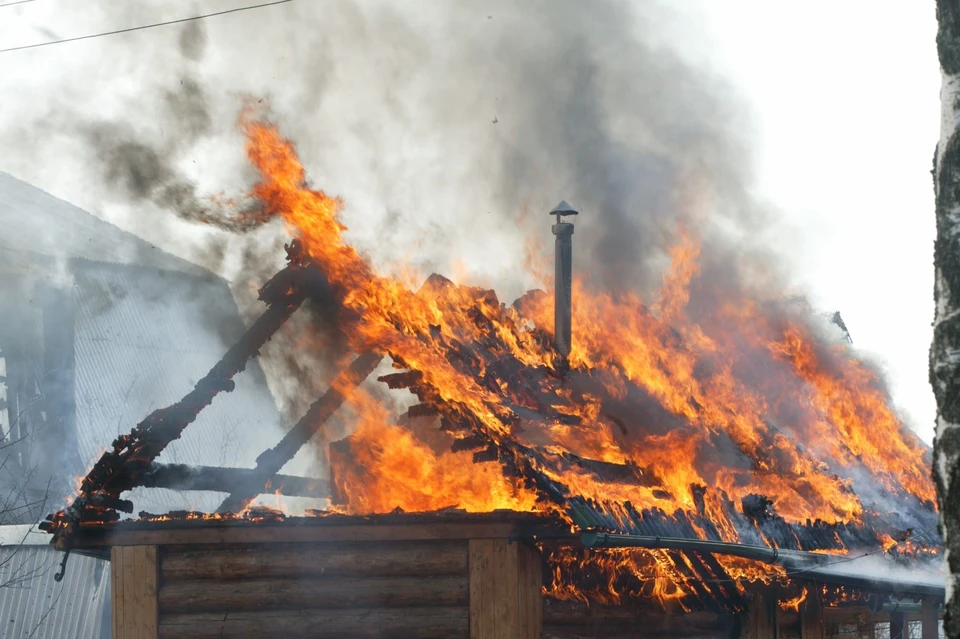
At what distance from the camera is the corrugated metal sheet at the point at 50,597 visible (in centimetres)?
1856

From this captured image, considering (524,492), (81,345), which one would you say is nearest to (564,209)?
(524,492)

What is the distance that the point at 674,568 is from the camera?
34.5 ft

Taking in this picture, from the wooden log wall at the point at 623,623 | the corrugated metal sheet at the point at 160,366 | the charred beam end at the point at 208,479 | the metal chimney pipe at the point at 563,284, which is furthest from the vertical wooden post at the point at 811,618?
the corrugated metal sheet at the point at 160,366

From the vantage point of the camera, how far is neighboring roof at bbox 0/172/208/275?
934 inches

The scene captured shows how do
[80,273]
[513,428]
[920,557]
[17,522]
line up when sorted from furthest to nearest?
[80,273] → [17,522] → [920,557] → [513,428]

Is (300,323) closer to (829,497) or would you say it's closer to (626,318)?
(626,318)

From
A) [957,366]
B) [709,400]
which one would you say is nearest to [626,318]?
[709,400]

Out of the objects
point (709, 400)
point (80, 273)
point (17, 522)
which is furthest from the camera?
point (80, 273)

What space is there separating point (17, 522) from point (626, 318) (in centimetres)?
1449

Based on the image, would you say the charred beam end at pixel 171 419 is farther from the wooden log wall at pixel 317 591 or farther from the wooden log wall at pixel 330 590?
the wooden log wall at pixel 317 591

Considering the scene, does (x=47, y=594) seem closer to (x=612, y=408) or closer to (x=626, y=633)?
(x=612, y=408)

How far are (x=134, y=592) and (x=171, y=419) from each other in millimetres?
1853

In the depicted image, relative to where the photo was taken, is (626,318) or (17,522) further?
(17,522)

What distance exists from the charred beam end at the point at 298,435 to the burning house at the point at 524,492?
34mm
